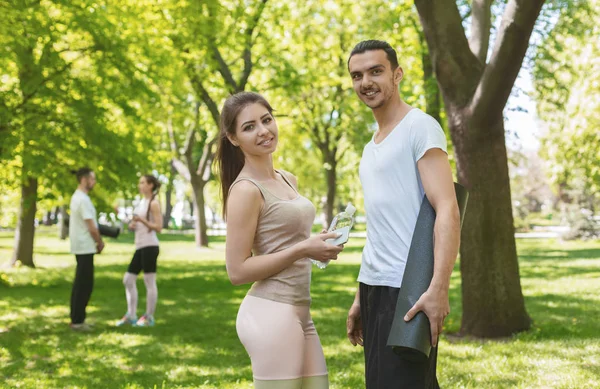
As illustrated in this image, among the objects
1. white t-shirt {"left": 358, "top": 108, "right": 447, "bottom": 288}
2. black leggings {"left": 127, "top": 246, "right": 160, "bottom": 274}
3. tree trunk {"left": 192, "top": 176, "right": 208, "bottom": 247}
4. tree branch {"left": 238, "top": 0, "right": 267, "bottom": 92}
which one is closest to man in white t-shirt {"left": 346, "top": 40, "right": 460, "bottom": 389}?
white t-shirt {"left": 358, "top": 108, "right": 447, "bottom": 288}

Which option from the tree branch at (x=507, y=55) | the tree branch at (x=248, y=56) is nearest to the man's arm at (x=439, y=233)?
the tree branch at (x=507, y=55)

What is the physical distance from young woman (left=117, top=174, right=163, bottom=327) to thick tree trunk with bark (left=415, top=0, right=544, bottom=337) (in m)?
4.43

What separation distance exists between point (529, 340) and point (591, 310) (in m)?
3.10

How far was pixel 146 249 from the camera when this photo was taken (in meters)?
10.1

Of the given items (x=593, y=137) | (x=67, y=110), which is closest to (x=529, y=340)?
(x=67, y=110)

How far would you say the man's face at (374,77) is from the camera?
3.13 metres

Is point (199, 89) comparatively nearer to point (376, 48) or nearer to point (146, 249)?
point (146, 249)

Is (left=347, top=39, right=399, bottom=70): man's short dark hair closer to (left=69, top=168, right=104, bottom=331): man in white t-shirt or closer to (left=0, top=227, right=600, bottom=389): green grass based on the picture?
(left=0, top=227, right=600, bottom=389): green grass

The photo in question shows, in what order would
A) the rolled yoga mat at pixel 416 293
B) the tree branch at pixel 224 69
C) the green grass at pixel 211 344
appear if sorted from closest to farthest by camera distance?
the rolled yoga mat at pixel 416 293 → the green grass at pixel 211 344 → the tree branch at pixel 224 69

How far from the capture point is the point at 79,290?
32.2ft

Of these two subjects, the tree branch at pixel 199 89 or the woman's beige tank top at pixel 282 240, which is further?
the tree branch at pixel 199 89

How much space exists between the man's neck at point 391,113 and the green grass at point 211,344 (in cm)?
372

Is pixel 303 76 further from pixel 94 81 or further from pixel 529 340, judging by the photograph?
pixel 529 340

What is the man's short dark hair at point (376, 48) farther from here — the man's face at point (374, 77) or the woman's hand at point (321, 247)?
Result: the woman's hand at point (321, 247)
